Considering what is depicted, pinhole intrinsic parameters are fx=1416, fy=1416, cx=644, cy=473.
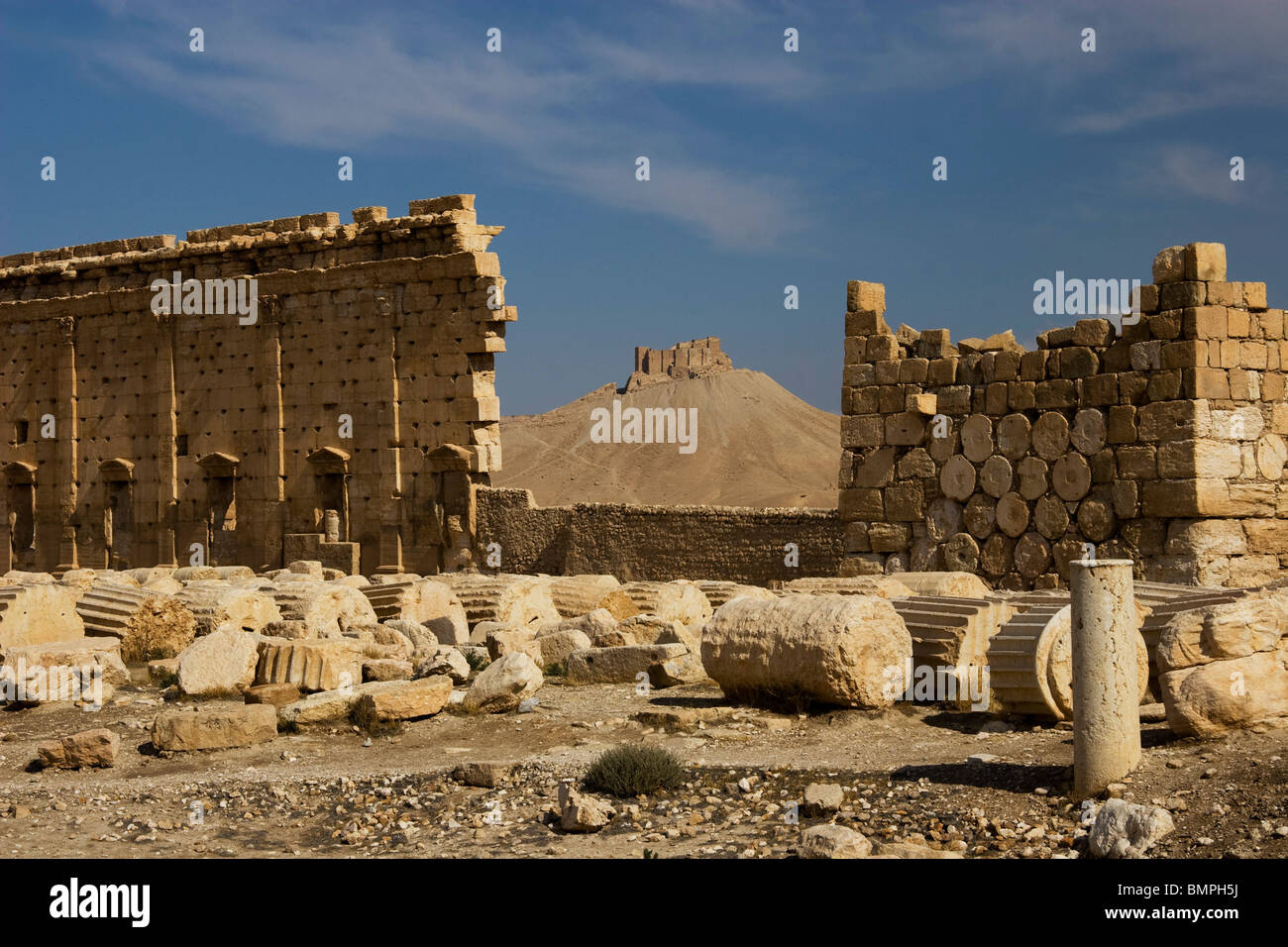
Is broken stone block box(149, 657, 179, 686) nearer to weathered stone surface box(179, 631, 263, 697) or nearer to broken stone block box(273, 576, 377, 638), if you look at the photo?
weathered stone surface box(179, 631, 263, 697)

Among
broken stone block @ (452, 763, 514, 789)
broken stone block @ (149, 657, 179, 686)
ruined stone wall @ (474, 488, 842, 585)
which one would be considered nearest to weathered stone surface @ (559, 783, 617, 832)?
broken stone block @ (452, 763, 514, 789)

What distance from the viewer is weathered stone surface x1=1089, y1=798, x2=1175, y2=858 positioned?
6.70m

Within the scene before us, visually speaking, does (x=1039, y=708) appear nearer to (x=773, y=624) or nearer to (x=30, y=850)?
(x=773, y=624)

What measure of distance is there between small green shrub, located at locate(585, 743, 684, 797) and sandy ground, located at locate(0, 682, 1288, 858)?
12cm

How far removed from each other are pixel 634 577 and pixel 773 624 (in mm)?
11186

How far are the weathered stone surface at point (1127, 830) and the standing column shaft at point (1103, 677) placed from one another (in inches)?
29.1

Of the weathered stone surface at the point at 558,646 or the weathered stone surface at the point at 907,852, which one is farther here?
the weathered stone surface at the point at 558,646

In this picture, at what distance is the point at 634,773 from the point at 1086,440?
8.64m

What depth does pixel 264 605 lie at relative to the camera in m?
15.6

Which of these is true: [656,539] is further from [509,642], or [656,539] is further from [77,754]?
[77,754]

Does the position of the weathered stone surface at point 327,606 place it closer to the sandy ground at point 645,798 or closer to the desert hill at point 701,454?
the sandy ground at point 645,798

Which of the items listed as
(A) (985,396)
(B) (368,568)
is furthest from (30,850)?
(B) (368,568)

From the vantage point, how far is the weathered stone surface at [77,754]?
10258mm

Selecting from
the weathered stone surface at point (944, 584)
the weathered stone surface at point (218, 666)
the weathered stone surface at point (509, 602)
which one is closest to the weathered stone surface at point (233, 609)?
the weathered stone surface at point (509, 602)
